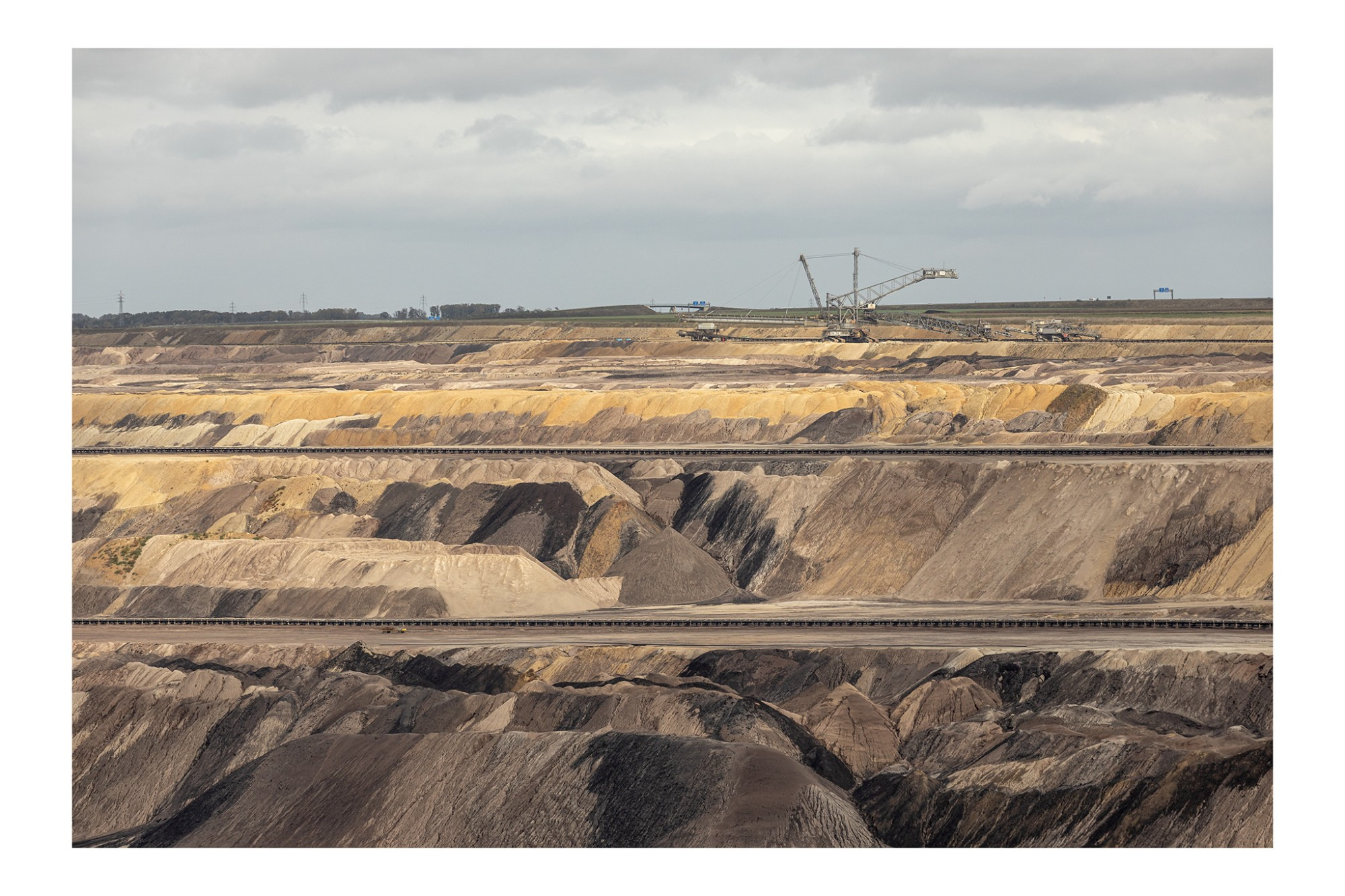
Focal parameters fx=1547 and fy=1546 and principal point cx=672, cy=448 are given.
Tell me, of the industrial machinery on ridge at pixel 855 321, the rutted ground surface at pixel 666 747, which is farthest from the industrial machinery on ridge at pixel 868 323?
the rutted ground surface at pixel 666 747

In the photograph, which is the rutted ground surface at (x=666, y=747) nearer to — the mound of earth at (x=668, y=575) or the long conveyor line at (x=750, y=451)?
the mound of earth at (x=668, y=575)

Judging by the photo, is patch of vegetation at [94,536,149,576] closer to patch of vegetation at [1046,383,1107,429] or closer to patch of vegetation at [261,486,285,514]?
patch of vegetation at [261,486,285,514]

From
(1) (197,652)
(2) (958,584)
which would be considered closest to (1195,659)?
(2) (958,584)

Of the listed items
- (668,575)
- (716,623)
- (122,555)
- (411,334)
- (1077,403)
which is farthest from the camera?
(411,334)

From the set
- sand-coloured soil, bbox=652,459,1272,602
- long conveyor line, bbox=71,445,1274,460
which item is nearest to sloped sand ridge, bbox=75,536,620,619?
sand-coloured soil, bbox=652,459,1272,602

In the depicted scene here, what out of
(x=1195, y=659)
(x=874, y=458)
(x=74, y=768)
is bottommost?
(x=74, y=768)

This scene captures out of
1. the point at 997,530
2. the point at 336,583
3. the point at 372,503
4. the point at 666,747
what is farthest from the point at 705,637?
the point at 372,503

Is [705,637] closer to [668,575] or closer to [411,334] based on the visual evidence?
[668,575]

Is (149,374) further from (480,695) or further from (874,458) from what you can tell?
(480,695)
